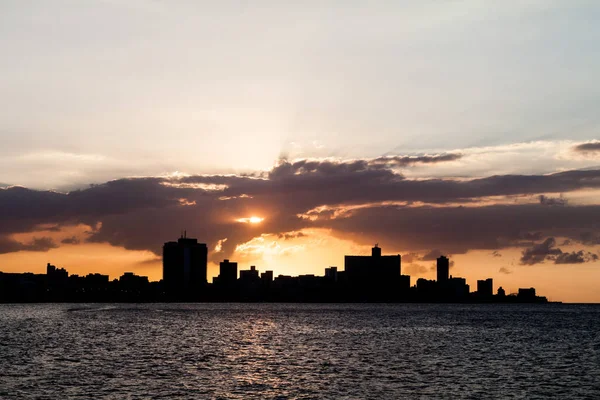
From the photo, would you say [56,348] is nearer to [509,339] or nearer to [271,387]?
[271,387]

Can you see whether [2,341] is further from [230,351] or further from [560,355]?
[560,355]

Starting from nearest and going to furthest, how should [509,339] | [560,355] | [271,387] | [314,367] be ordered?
[271,387] → [314,367] → [560,355] → [509,339]

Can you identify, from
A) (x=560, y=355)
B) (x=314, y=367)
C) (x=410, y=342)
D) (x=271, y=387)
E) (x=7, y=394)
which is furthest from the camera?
(x=410, y=342)

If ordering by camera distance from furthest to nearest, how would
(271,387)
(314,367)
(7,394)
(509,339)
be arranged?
1. (509,339)
2. (314,367)
3. (271,387)
4. (7,394)

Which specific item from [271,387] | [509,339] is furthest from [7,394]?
[509,339]

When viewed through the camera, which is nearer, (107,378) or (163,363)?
(107,378)

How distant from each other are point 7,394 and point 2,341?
8557 centimetres

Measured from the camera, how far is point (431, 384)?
8600cm

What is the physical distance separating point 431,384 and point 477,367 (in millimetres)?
21447

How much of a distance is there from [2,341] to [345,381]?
94.6 metres

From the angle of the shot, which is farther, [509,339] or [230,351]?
[509,339]

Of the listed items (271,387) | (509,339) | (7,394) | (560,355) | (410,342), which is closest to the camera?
(7,394)

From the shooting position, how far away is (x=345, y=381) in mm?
88188

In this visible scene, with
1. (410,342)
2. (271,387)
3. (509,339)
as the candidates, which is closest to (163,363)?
(271,387)
